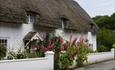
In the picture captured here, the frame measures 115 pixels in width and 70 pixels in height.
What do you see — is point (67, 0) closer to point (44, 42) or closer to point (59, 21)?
point (59, 21)

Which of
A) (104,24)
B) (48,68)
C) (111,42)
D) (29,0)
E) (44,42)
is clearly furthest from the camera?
(104,24)

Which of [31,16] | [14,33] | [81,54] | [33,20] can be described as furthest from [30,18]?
[81,54]

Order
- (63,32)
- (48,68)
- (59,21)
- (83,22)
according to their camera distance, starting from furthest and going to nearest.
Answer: (83,22), (63,32), (59,21), (48,68)

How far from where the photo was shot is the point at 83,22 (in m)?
38.3

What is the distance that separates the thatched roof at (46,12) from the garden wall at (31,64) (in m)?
4.57

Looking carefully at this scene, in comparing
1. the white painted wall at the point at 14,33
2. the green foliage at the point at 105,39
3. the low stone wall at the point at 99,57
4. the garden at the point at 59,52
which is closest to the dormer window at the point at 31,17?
the white painted wall at the point at 14,33

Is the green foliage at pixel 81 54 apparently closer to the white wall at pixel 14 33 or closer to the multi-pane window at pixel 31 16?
the white wall at pixel 14 33

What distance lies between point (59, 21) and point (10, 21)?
8419mm

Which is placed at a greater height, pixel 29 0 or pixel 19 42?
pixel 29 0

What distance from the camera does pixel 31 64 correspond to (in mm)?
18188

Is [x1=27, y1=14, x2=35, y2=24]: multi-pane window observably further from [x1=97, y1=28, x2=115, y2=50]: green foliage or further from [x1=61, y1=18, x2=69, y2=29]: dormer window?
[x1=97, y1=28, x2=115, y2=50]: green foliage

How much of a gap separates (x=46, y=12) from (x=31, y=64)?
1150cm

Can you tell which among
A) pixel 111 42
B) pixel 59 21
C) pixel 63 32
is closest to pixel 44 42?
pixel 59 21

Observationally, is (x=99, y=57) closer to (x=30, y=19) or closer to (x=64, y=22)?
(x=64, y=22)
